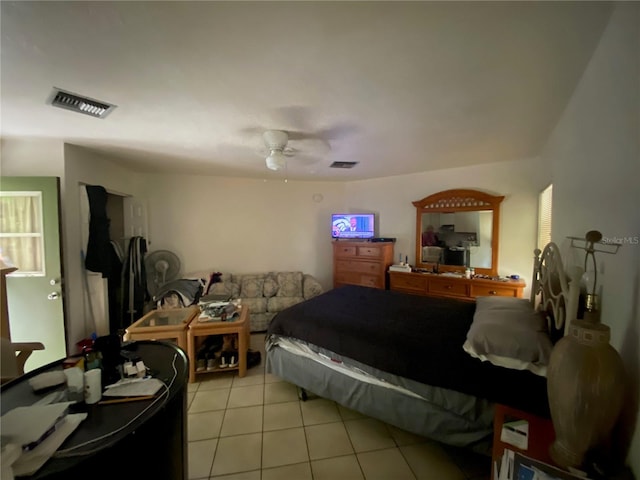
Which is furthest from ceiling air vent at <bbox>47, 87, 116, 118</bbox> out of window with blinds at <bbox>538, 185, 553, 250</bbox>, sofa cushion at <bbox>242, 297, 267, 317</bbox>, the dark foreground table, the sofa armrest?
window with blinds at <bbox>538, 185, 553, 250</bbox>

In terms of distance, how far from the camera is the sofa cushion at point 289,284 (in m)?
3.99

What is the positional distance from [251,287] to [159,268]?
54.1 inches

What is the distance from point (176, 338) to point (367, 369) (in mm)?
1812

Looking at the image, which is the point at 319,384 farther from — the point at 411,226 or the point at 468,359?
the point at 411,226

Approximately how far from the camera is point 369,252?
4.07 m

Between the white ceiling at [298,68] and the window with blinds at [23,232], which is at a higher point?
the white ceiling at [298,68]

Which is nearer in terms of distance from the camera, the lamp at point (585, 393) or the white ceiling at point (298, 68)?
the lamp at point (585, 393)

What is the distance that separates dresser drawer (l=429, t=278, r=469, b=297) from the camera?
3.33m

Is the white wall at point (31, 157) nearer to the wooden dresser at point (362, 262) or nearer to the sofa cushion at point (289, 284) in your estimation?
the sofa cushion at point (289, 284)

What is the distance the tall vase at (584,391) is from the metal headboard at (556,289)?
0.98 ft

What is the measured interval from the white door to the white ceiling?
589 mm

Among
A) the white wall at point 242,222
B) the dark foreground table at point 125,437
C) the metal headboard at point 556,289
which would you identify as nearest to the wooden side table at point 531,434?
the metal headboard at point 556,289

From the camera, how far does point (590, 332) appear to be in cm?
85

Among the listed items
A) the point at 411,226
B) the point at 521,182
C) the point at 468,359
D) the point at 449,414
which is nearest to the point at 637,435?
the point at 468,359
